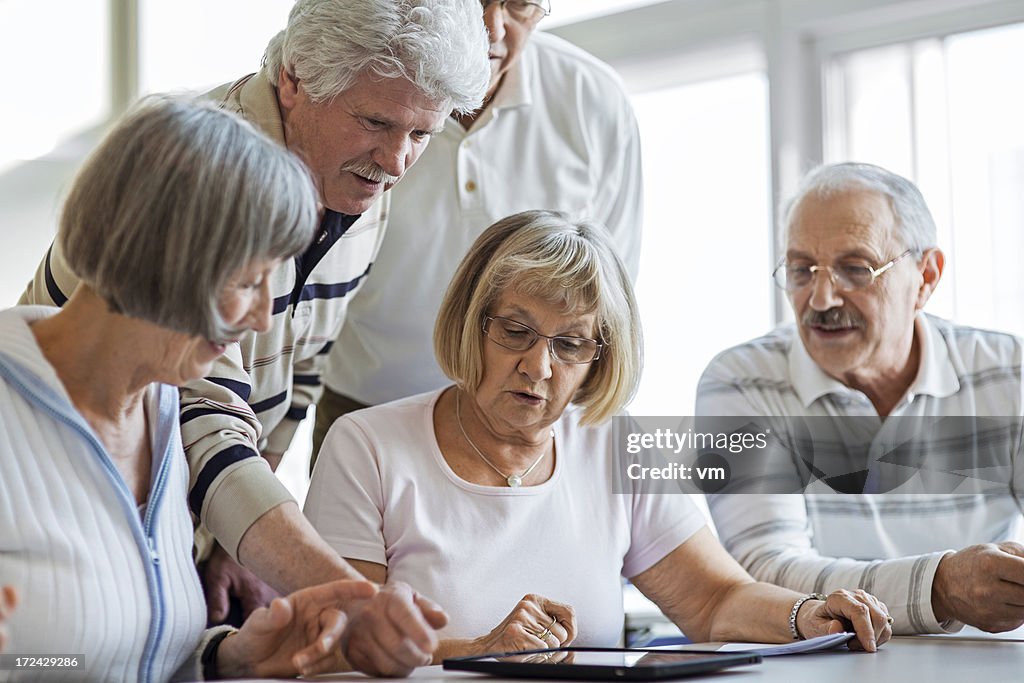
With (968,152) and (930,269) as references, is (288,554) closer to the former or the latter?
(930,269)

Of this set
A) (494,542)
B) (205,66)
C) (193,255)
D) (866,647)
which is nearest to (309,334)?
(494,542)

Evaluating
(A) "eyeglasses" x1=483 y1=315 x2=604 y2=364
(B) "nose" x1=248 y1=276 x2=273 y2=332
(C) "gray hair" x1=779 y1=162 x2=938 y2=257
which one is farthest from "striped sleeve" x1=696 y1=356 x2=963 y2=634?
(B) "nose" x1=248 y1=276 x2=273 y2=332

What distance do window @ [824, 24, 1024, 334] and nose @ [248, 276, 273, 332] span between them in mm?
2025

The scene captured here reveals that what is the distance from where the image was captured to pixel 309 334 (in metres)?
1.90

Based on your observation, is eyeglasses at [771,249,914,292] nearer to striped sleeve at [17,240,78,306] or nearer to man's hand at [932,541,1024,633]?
man's hand at [932,541,1024,633]

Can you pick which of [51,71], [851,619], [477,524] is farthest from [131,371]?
[51,71]

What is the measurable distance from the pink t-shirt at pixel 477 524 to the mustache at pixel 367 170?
35 centimetres

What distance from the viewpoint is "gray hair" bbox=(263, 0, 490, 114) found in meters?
1.51

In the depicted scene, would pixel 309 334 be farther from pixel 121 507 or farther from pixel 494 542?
pixel 121 507

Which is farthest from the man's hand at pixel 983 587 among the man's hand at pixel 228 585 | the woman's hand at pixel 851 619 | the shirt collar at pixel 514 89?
the shirt collar at pixel 514 89

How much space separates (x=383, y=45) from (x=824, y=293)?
0.95 m

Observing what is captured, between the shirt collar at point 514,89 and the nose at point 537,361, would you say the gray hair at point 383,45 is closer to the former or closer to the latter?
the nose at point 537,361

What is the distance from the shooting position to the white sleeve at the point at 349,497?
1.61 m

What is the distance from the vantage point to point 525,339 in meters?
1.71
